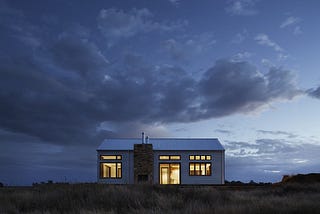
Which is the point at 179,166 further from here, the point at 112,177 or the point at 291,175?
the point at 291,175

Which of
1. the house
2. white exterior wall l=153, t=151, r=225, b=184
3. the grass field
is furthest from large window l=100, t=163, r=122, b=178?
the grass field

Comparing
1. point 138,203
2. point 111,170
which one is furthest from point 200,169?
point 138,203

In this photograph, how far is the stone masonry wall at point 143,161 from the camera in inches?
926

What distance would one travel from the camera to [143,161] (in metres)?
23.6

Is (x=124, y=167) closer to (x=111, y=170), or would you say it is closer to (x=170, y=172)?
(x=111, y=170)

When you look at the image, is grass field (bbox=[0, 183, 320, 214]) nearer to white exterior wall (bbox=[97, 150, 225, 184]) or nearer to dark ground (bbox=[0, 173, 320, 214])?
dark ground (bbox=[0, 173, 320, 214])

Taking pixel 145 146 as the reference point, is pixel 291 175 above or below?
below

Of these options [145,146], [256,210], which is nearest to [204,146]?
[145,146]

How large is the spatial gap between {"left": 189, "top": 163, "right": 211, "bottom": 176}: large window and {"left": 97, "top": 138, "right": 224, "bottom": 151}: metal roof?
1.10 m

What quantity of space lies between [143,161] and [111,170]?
7.84 feet

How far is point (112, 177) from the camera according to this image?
24.0 metres

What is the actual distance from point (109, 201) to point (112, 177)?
48.5ft

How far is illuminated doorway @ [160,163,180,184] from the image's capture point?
24.1m

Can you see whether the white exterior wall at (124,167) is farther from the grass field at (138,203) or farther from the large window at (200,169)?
the grass field at (138,203)
